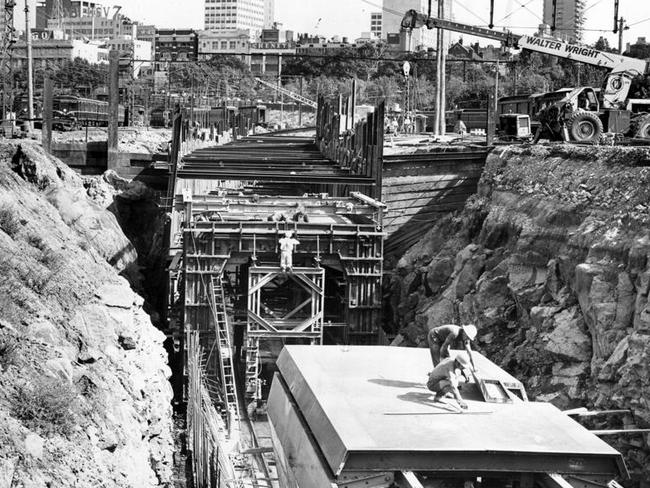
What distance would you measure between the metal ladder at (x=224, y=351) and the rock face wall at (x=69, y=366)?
2.21 metres

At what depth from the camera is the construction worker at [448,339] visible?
17547 mm

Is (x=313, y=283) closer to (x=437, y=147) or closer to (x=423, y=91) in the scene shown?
(x=437, y=147)

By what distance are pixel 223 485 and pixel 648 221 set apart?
11.2m

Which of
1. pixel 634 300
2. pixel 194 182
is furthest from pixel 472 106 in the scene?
pixel 634 300

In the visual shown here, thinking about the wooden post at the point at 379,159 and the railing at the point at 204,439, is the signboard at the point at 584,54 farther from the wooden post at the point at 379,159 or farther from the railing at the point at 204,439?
the railing at the point at 204,439

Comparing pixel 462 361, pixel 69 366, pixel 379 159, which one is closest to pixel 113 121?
pixel 379 159

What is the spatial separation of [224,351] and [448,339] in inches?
526

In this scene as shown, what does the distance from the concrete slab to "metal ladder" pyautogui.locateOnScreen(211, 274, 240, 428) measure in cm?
966

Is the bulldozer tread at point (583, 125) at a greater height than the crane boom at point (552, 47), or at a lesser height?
lesser

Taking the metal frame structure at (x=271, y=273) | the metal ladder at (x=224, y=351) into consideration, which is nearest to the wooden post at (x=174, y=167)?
the metal frame structure at (x=271, y=273)

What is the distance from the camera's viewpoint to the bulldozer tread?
39.1 m

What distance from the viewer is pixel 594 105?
137 feet

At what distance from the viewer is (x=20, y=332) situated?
18.1 m

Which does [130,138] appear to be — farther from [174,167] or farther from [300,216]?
[300,216]
